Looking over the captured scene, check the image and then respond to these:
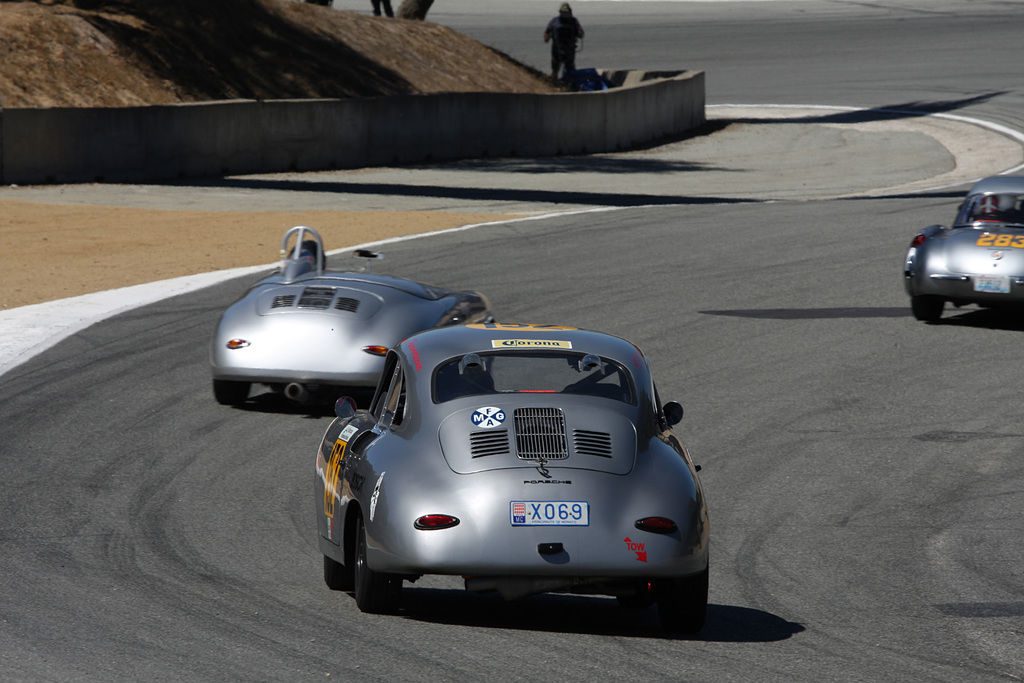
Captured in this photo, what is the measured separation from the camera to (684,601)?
636 cm

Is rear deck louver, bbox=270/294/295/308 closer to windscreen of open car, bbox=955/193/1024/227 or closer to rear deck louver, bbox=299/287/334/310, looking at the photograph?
rear deck louver, bbox=299/287/334/310

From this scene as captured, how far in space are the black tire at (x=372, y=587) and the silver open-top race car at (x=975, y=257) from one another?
10185 mm

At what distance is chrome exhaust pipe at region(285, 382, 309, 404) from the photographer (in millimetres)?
11602

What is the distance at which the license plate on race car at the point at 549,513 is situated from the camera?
241 inches

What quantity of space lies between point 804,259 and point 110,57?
61.4 ft

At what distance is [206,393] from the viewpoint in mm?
12430

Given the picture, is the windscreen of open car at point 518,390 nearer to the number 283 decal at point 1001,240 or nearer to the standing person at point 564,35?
the number 283 decal at point 1001,240

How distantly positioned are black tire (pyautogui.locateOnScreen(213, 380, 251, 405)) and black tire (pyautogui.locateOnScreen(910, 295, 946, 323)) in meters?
7.64

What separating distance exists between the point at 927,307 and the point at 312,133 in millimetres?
17724

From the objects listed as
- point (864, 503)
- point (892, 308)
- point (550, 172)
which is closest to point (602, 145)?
point (550, 172)

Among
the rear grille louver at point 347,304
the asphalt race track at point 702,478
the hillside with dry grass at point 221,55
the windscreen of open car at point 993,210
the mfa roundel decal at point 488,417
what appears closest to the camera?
the asphalt race track at point 702,478

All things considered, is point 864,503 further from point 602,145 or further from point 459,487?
point 602,145

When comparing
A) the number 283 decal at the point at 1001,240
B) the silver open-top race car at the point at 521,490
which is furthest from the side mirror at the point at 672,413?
the number 283 decal at the point at 1001,240

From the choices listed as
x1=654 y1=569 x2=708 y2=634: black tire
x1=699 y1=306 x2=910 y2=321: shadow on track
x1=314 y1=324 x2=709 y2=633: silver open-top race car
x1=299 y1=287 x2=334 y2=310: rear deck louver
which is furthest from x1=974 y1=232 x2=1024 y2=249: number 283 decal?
x1=654 y1=569 x2=708 y2=634: black tire
